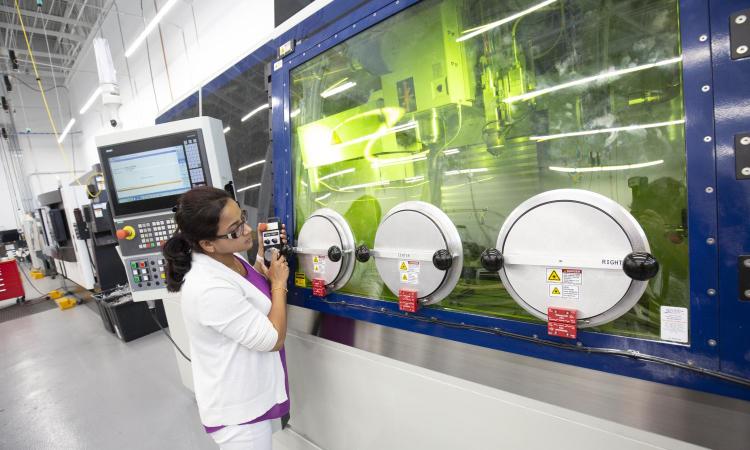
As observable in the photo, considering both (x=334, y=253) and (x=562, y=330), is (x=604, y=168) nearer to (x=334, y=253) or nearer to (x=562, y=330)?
(x=562, y=330)

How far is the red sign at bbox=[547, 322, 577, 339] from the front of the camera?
66cm

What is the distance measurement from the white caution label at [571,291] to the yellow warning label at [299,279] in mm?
929

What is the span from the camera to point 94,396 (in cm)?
263

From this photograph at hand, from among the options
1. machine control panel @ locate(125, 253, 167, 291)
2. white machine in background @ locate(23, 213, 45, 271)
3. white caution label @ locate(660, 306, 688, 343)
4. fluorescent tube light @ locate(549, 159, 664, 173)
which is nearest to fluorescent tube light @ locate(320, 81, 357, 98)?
fluorescent tube light @ locate(549, 159, 664, 173)

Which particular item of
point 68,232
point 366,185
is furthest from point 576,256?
point 68,232

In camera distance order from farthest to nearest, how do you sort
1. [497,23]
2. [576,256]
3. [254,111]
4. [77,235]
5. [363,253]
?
1. [77,235]
2. [254,111]
3. [363,253]
4. [497,23]
5. [576,256]

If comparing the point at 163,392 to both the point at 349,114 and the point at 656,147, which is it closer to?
the point at 349,114

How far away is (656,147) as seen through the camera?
64 cm

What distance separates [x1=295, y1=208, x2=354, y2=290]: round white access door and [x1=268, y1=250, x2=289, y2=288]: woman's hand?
0.28 ft

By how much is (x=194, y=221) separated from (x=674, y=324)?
120 centimetres

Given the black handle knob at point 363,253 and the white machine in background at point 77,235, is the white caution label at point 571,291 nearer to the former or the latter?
the black handle knob at point 363,253

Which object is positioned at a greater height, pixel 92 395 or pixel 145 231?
pixel 145 231

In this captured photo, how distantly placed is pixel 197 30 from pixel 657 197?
13.3ft

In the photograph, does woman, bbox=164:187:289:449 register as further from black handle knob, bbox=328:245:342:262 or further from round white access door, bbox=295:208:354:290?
black handle knob, bbox=328:245:342:262
